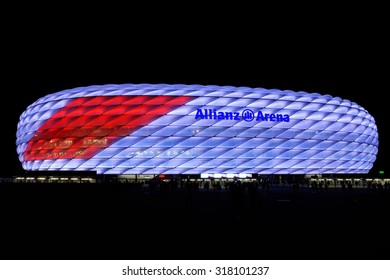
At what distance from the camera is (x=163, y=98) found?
4934 cm

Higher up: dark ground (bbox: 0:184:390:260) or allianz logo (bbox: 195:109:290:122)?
allianz logo (bbox: 195:109:290:122)

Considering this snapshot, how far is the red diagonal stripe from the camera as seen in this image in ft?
160

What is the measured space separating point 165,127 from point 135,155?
5094mm

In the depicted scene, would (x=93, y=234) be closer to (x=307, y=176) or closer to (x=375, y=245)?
(x=375, y=245)

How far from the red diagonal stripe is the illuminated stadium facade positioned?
4.8 inches

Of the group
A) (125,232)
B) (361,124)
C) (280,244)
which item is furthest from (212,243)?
(361,124)

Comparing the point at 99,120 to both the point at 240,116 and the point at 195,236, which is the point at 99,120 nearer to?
the point at 240,116

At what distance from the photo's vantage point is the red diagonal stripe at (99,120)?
4862cm

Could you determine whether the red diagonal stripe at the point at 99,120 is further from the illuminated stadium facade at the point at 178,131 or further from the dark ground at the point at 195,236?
the dark ground at the point at 195,236

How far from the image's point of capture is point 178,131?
48.9 metres

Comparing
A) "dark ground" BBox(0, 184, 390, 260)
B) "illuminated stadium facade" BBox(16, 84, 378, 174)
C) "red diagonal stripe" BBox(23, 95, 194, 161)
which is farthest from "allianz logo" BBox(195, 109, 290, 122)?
"dark ground" BBox(0, 184, 390, 260)

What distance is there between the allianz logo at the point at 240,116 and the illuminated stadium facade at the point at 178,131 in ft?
0.41

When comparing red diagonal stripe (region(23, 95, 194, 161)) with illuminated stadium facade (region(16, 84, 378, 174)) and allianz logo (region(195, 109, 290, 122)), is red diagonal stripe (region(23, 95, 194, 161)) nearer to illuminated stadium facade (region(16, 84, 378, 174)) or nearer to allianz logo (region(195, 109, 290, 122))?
illuminated stadium facade (region(16, 84, 378, 174))

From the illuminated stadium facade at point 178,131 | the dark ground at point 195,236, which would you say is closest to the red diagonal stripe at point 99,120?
the illuminated stadium facade at point 178,131
